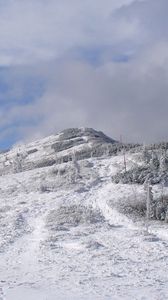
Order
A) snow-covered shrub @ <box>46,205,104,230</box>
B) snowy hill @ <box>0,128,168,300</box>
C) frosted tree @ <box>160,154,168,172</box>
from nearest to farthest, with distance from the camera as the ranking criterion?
1. snowy hill @ <box>0,128,168,300</box>
2. snow-covered shrub @ <box>46,205,104,230</box>
3. frosted tree @ <box>160,154,168,172</box>

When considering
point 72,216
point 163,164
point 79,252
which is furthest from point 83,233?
point 163,164

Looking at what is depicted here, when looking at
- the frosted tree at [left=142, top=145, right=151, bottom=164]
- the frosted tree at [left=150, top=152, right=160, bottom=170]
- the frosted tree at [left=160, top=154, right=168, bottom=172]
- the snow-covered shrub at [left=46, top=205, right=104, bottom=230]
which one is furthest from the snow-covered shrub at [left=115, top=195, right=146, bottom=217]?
the frosted tree at [left=142, top=145, right=151, bottom=164]

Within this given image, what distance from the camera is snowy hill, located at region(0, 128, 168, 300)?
35.3 m

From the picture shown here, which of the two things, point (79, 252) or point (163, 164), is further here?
point (163, 164)

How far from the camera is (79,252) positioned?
49156 millimetres

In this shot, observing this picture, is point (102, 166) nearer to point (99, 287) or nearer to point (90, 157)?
point (90, 157)

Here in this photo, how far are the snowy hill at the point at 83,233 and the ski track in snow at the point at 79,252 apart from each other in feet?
0.20

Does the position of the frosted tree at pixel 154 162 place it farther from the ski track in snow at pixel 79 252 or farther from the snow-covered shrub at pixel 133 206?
the snow-covered shrub at pixel 133 206

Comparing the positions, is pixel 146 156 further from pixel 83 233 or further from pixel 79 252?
pixel 79 252

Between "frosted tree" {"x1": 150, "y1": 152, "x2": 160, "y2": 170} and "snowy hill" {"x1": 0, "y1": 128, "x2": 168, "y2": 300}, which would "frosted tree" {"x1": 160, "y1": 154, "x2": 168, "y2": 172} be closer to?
"snowy hill" {"x1": 0, "y1": 128, "x2": 168, "y2": 300}

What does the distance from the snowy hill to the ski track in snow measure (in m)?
0.06

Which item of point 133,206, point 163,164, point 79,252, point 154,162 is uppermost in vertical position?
point 154,162

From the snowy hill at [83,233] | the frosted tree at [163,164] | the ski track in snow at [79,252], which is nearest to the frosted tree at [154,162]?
the snowy hill at [83,233]

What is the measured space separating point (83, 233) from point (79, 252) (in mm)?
9914
